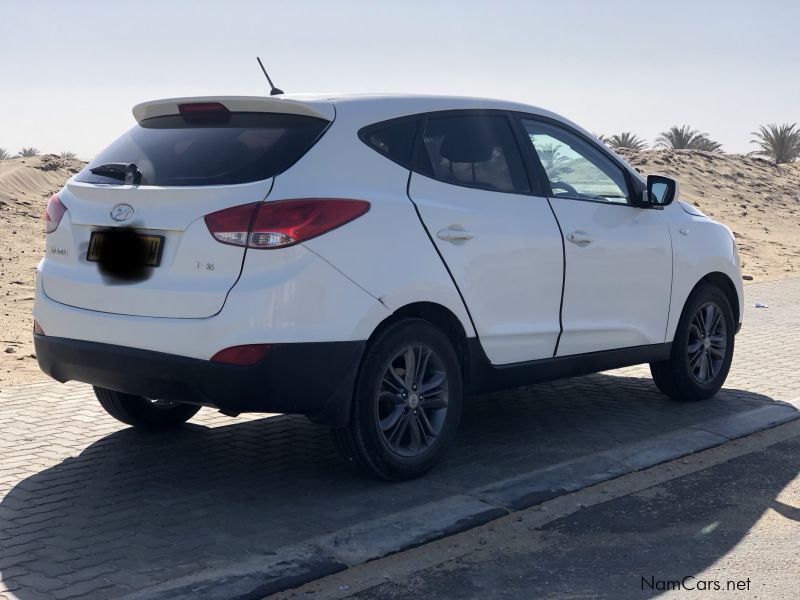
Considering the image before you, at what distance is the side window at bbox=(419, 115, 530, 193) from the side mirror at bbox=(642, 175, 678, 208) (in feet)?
3.46

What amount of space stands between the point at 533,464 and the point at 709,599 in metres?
1.89

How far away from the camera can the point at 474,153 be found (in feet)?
20.8

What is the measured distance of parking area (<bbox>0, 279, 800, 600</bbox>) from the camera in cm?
471

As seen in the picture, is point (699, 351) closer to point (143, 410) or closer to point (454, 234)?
point (454, 234)

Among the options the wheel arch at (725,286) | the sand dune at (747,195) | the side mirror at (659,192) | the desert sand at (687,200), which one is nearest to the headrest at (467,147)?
the side mirror at (659,192)

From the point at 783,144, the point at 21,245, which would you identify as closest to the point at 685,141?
the point at 783,144

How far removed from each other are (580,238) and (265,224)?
2240mm

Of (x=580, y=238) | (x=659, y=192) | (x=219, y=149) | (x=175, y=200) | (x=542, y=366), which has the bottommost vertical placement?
(x=542, y=366)

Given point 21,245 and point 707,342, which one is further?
point 21,245

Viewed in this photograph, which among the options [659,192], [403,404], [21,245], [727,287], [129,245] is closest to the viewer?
[129,245]

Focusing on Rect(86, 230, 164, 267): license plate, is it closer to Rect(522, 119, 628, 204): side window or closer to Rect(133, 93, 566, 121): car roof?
Rect(133, 93, 566, 121): car roof

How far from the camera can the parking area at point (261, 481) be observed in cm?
471

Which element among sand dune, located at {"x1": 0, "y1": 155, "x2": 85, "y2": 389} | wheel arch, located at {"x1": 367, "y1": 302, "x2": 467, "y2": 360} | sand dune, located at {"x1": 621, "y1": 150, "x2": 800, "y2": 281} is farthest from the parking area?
sand dune, located at {"x1": 621, "y1": 150, "x2": 800, "y2": 281}

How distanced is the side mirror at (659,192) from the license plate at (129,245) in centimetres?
324
